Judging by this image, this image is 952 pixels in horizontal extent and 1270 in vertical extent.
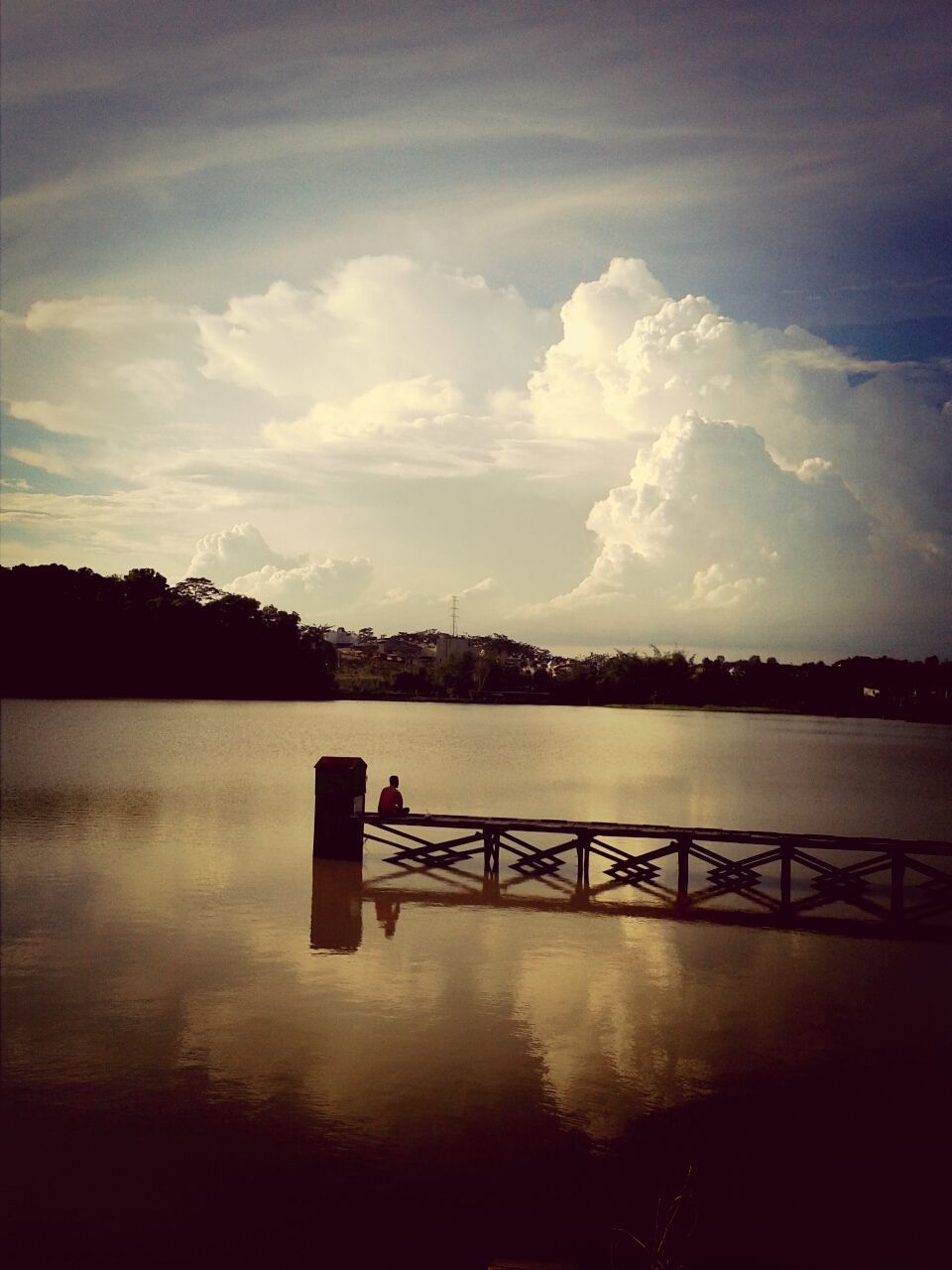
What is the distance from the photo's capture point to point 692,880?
25094mm

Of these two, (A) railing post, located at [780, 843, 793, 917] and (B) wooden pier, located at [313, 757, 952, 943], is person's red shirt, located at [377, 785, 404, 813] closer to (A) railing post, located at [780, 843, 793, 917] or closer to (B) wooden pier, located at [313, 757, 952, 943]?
(B) wooden pier, located at [313, 757, 952, 943]

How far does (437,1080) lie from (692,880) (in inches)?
574

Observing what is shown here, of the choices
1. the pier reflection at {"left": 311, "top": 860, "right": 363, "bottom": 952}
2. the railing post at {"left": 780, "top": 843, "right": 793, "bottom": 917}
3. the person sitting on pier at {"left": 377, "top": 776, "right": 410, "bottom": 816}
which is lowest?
the pier reflection at {"left": 311, "top": 860, "right": 363, "bottom": 952}

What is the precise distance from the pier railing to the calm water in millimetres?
1714

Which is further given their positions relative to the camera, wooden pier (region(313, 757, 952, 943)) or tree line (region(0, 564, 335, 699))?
tree line (region(0, 564, 335, 699))

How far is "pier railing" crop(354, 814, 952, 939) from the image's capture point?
2150cm

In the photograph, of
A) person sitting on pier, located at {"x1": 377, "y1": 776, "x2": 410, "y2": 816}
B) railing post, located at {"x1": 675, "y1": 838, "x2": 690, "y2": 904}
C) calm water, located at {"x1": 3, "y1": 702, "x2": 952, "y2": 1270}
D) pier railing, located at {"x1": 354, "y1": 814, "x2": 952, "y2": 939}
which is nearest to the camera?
calm water, located at {"x1": 3, "y1": 702, "x2": 952, "y2": 1270}

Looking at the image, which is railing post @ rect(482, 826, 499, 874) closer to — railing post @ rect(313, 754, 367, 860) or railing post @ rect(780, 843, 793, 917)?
railing post @ rect(313, 754, 367, 860)

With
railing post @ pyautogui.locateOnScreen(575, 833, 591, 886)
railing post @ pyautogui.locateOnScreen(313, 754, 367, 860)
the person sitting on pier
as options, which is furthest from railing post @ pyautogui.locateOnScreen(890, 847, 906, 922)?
railing post @ pyautogui.locateOnScreen(313, 754, 367, 860)

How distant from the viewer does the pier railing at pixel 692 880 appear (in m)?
21.5

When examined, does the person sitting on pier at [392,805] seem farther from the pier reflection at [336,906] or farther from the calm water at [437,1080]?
the calm water at [437,1080]

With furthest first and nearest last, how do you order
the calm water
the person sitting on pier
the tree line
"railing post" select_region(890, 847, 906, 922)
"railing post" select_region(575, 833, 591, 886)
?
the tree line
the person sitting on pier
"railing post" select_region(575, 833, 591, 886)
"railing post" select_region(890, 847, 906, 922)
the calm water

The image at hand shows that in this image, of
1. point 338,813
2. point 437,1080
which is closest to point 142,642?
point 338,813

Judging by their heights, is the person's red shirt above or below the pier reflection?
above
